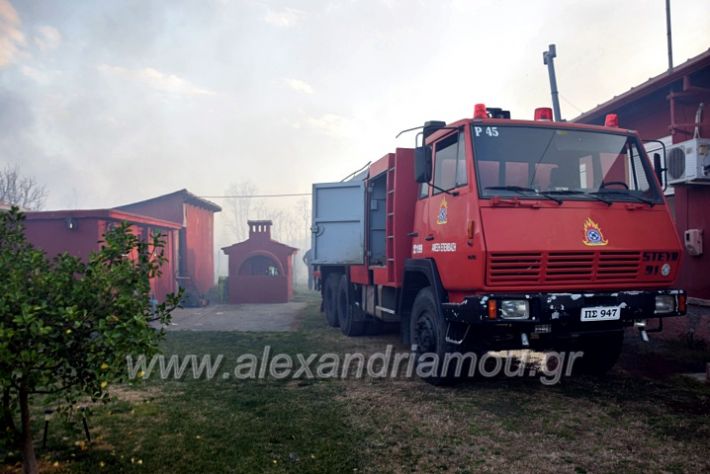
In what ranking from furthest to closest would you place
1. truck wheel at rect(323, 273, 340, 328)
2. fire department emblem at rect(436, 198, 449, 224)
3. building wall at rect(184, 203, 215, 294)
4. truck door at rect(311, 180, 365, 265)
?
1. building wall at rect(184, 203, 215, 294)
2. truck wheel at rect(323, 273, 340, 328)
3. truck door at rect(311, 180, 365, 265)
4. fire department emblem at rect(436, 198, 449, 224)

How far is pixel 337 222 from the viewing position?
10430 millimetres

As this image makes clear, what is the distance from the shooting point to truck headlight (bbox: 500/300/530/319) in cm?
489

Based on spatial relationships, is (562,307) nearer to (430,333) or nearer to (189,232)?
(430,333)

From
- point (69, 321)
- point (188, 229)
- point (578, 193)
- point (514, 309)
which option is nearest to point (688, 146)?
point (578, 193)

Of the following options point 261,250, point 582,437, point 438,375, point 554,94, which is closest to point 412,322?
point 438,375

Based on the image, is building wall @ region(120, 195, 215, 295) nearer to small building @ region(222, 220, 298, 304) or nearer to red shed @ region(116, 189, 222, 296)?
red shed @ region(116, 189, 222, 296)

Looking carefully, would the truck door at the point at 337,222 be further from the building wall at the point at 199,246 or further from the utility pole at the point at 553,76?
the building wall at the point at 199,246

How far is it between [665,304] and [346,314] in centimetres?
601

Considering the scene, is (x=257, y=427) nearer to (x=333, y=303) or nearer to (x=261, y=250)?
(x=333, y=303)

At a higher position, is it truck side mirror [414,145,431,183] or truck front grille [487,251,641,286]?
truck side mirror [414,145,431,183]

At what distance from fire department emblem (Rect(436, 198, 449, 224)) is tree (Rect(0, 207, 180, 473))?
10.5ft

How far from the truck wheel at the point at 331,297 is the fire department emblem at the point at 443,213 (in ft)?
18.1

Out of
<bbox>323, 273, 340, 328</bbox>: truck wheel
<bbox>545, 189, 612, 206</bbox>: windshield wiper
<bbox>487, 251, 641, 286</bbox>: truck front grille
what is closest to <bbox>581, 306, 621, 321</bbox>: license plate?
<bbox>487, 251, 641, 286</bbox>: truck front grille

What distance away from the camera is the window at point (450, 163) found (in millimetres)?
5629
